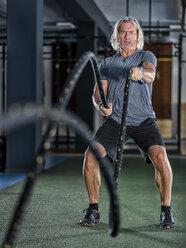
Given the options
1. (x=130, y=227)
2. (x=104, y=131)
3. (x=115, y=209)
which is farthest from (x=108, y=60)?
(x=115, y=209)

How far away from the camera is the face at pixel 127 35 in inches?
119

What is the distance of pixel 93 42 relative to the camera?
404 inches

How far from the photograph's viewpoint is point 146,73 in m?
2.89

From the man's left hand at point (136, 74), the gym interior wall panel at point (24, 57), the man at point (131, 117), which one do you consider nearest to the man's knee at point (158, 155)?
the man at point (131, 117)

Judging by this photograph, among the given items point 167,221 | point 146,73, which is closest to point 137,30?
point 146,73

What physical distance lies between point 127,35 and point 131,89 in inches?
15.1

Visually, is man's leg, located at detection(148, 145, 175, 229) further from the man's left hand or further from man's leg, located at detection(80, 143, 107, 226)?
the man's left hand

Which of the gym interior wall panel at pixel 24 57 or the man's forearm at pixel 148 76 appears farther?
the gym interior wall panel at pixel 24 57

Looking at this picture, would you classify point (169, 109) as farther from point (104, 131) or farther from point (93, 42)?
point (104, 131)

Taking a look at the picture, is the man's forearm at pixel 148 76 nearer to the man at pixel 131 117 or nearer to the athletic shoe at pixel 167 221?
the man at pixel 131 117

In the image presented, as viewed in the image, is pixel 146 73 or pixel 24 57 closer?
pixel 146 73

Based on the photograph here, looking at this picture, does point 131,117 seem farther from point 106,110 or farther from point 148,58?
point 148,58

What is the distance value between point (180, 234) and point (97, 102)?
110 cm

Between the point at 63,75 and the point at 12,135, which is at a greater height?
the point at 63,75
